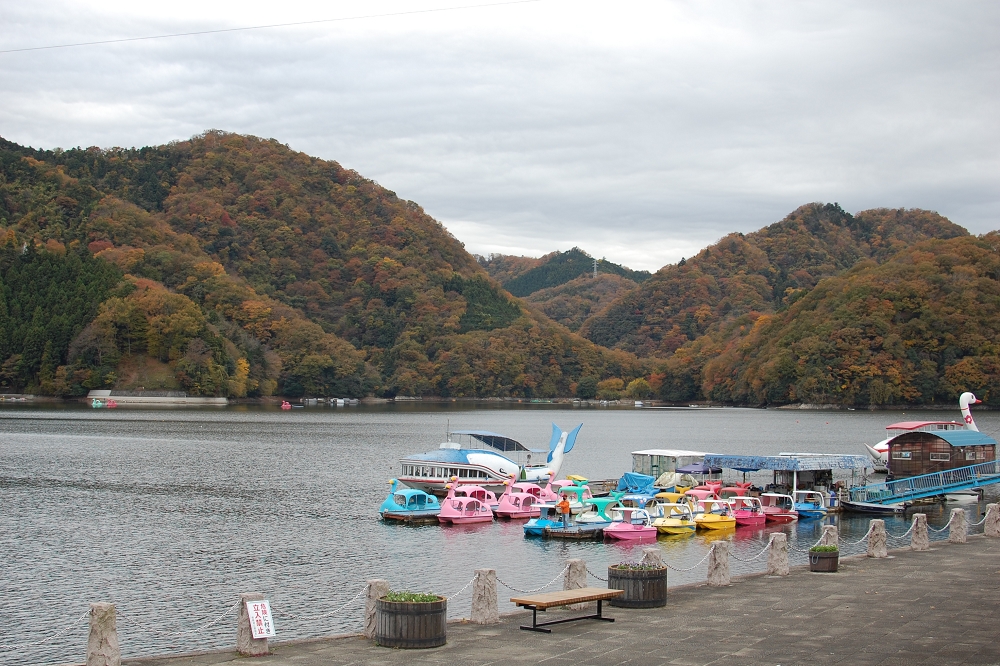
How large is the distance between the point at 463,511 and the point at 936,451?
89.3 feet

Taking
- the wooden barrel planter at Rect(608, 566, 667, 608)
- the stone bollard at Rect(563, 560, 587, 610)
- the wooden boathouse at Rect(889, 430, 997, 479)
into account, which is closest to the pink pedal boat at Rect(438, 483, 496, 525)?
the wooden boathouse at Rect(889, 430, 997, 479)

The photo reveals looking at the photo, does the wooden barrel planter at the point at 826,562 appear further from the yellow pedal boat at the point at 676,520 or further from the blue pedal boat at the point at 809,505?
the blue pedal boat at the point at 809,505

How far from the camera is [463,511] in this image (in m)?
48.9

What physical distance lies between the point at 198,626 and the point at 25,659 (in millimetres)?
4696

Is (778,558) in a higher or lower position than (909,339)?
lower

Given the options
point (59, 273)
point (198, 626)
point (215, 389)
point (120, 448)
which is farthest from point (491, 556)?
point (59, 273)

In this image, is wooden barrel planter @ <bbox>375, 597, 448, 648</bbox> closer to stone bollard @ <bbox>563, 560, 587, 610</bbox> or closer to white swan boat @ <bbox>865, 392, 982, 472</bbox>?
stone bollard @ <bbox>563, 560, 587, 610</bbox>

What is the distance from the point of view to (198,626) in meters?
27.3

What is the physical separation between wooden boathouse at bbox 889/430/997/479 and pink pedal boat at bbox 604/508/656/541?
18428 millimetres

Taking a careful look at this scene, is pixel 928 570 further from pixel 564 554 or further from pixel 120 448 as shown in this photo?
pixel 120 448

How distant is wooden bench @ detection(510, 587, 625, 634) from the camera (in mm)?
18250

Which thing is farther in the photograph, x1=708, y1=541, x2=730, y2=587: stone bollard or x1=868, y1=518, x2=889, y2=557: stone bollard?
x1=868, y1=518, x2=889, y2=557: stone bollard

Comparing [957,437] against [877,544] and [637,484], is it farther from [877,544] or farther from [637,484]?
[877,544]

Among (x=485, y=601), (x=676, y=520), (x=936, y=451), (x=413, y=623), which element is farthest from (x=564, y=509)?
(x=413, y=623)
